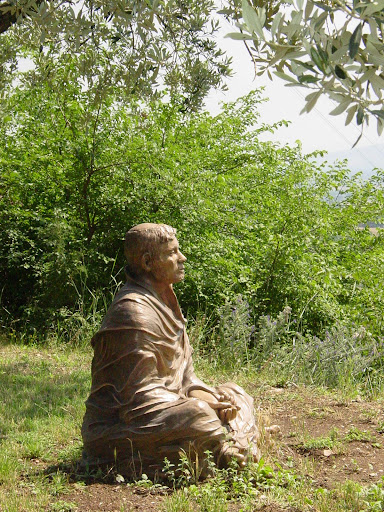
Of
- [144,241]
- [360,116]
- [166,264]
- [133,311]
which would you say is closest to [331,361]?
[166,264]

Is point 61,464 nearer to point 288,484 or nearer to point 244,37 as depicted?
point 288,484

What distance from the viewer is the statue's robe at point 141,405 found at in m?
4.94

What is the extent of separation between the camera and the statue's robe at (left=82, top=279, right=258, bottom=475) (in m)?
4.94

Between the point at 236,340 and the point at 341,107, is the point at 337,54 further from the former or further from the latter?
the point at 236,340

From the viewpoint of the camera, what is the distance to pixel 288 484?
500cm

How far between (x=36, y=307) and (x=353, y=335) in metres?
4.30

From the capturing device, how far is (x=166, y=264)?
17.6ft

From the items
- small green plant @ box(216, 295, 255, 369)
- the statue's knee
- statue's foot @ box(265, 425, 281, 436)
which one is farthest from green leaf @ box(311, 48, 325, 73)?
small green plant @ box(216, 295, 255, 369)

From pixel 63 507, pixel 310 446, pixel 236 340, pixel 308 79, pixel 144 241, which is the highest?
pixel 308 79

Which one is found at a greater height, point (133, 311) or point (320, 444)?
point (133, 311)

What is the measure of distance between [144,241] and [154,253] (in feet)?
0.37

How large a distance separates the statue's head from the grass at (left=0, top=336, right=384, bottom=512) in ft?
4.75

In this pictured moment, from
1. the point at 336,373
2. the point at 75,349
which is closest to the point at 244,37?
the point at 336,373

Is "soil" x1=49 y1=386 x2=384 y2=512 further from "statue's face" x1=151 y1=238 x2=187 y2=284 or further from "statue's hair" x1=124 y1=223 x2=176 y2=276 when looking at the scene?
"statue's hair" x1=124 y1=223 x2=176 y2=276
